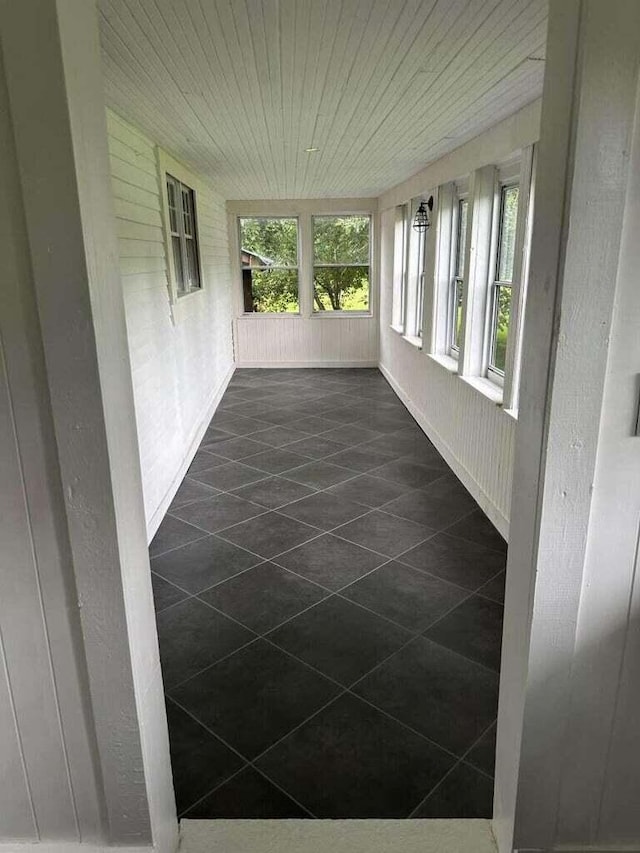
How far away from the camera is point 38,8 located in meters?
1.03

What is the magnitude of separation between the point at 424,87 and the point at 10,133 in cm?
240

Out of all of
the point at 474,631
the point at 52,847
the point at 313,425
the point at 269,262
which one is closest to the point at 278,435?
the point at 313,425

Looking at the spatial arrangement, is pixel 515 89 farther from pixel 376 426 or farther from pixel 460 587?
pixel 376 426

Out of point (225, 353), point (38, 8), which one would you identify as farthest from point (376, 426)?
point (38, 8)

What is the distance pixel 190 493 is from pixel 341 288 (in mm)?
5645

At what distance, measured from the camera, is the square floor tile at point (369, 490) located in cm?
433

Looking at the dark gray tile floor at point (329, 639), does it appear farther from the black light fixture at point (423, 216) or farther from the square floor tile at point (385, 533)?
the black light fixture at point (423, 216)

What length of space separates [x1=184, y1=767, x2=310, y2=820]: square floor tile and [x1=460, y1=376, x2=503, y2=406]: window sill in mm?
2514

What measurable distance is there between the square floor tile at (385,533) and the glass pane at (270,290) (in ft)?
19.5

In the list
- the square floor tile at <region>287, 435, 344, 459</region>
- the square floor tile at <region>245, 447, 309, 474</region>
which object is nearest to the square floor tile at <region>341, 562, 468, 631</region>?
the square floor tile at <region>245, 447, 309, 474</region>

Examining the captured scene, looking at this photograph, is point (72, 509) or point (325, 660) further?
point (325, 660)

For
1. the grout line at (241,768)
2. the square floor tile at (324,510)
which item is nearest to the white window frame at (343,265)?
the square floor tile at (324,510)

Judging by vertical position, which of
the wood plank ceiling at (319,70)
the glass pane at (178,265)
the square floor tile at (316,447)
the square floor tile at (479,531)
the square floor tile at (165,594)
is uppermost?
the wood plank ceiling at (319,70)

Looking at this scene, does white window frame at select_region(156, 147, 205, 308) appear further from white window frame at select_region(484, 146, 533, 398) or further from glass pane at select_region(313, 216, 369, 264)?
glass pane at select_region(313, 216, 369, 264)
